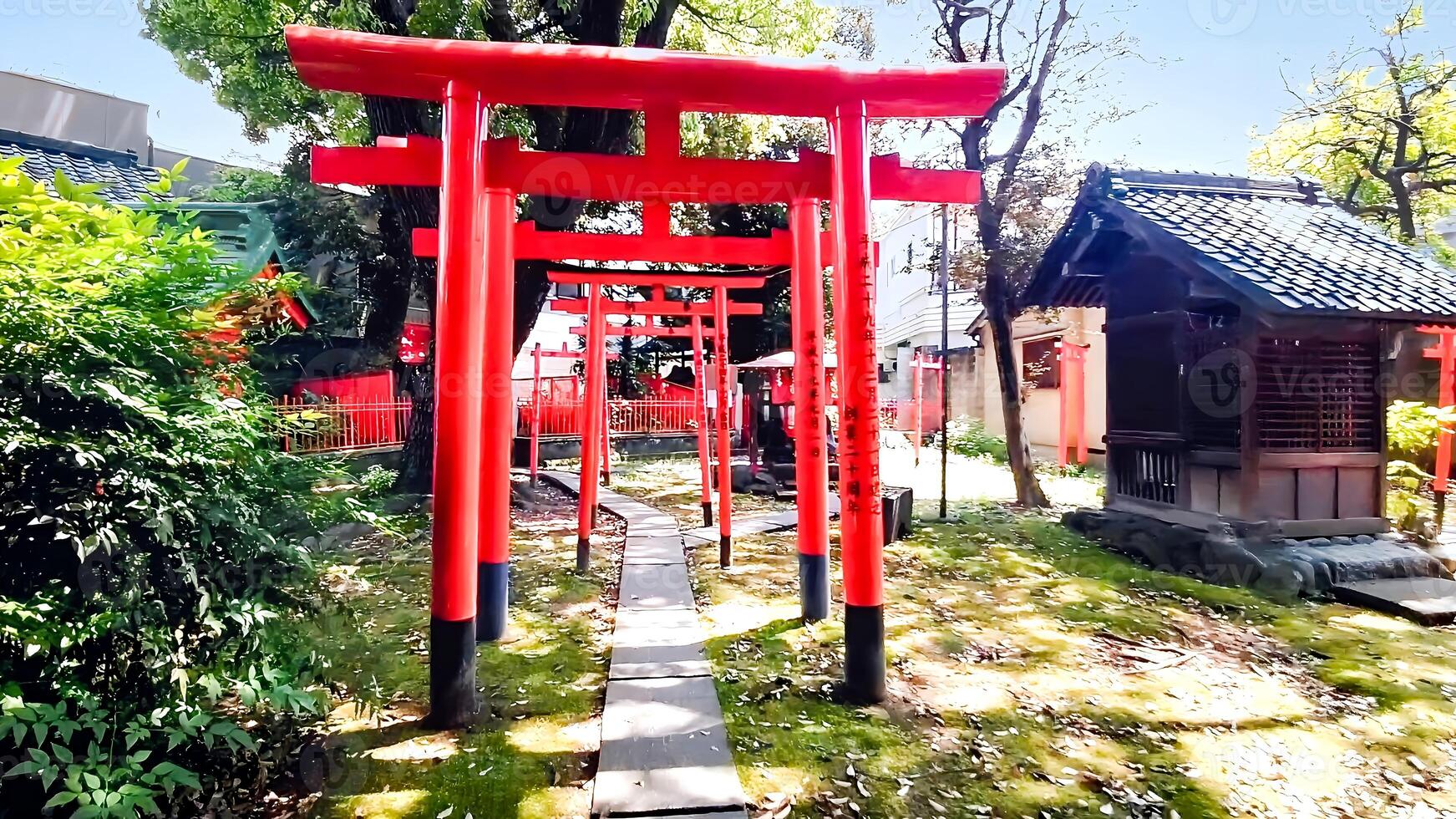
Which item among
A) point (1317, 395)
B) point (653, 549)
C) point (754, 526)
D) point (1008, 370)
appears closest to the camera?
point (1317, 395)

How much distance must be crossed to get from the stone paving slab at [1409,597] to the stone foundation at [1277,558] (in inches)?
4.0

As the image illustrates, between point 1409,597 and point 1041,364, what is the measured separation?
1184cm

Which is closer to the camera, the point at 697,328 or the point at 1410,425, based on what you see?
the point at 1410,425

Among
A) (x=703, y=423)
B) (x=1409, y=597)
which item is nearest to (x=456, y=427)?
(x=703, y=423)

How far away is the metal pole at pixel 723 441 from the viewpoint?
686 centimetres

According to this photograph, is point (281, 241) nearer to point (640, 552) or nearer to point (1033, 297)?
point (640, 552)

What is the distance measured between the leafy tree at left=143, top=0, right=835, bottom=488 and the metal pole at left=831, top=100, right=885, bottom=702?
18.0 feet

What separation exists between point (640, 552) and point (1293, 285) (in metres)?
6.76

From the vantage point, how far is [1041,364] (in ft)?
56.8

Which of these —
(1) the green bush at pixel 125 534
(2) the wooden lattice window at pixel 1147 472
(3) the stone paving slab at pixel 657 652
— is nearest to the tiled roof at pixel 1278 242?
(2) the wooden lattice window at pixel 1147 472

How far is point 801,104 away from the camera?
13.0 feet

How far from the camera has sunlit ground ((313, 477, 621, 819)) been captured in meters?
2.97

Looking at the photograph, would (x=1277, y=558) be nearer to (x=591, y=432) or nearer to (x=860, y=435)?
(x=860, y=435)

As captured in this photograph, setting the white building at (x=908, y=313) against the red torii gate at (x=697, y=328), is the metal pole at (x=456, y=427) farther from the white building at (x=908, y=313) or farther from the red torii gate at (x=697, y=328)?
the white building at (x=908, y=313)
